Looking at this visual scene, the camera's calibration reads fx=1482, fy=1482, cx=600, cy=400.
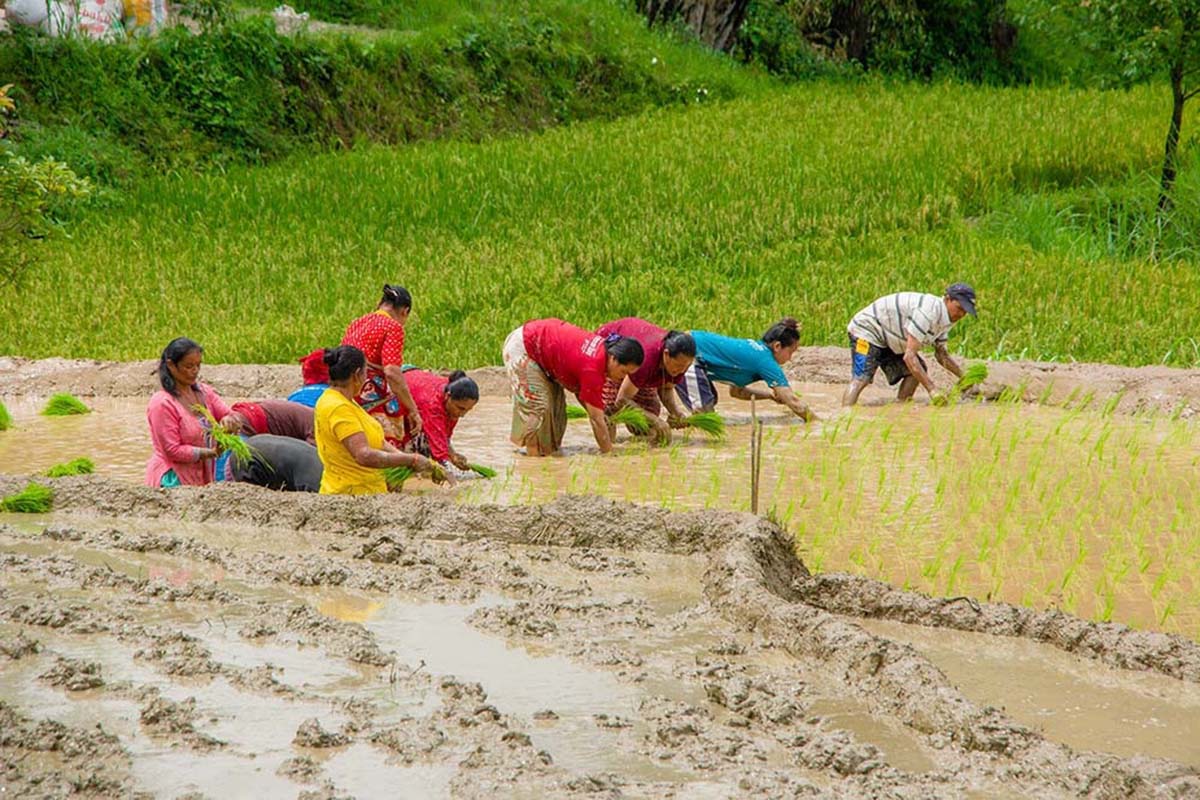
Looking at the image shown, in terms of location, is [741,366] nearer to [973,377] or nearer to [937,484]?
[973,377]

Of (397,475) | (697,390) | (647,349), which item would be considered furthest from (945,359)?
(397,475)

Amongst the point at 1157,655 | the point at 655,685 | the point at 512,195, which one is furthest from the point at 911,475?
the point at 512,195

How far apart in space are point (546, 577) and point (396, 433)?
7.93ft

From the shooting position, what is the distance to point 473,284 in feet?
44.3

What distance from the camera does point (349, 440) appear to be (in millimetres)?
7219

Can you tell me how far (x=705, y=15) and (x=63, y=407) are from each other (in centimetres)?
1670

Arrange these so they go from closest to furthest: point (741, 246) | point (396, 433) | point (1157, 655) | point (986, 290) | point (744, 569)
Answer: point (1157, 655) < point (744, 569) < point (396, 433) < point (986, 290) < point (741, 246)

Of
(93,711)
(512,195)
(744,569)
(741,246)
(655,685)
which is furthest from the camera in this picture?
(512,195)

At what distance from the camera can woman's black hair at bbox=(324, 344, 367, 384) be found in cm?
701

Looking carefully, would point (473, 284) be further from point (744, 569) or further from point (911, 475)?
point (744, 569)

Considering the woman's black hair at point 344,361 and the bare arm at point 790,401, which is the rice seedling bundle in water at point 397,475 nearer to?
the woman's black hair at point 344,361

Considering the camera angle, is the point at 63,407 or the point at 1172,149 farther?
the point at 1172,149

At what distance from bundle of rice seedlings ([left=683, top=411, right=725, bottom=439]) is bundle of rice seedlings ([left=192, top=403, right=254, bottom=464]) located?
2.91m

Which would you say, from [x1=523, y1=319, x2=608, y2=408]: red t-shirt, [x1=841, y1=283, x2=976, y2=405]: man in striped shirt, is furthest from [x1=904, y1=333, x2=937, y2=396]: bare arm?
[x1=523, y1=319, x2=608, y2=408]: red t-shirt
